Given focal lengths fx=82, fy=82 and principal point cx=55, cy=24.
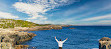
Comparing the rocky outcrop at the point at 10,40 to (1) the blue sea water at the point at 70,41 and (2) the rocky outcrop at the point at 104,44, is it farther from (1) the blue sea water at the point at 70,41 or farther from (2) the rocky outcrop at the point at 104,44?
(2) the rocky outcrop at the point at 104,44

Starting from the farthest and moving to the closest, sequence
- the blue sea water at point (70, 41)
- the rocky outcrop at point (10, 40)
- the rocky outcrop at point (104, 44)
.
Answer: the blue sea water at point (70, 41) < the rocky outcrop at point (10, 40) < the rocky outcrop at point (104, 44)

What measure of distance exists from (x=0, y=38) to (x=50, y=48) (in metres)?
16.0

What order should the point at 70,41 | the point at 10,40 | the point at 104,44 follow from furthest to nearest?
the point at 70,41 < the point at 10,40 < the point at 104,44

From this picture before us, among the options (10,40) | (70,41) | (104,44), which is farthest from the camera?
(70,41)

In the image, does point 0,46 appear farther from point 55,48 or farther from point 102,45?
point 102,45

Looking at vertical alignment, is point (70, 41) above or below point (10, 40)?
below

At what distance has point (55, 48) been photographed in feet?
92.5

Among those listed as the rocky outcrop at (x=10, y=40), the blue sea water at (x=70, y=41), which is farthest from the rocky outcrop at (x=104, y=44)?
the rocky outcrop at (x=10, y=40)

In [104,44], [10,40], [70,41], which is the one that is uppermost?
[104,44]

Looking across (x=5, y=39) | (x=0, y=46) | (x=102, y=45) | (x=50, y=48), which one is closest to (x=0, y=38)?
(x=5, y=39)

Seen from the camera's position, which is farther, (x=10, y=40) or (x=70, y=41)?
(x=70, y=41)

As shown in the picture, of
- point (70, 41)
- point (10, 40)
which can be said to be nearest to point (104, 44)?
point (70, 41)

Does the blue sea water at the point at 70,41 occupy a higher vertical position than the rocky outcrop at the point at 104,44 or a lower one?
lower

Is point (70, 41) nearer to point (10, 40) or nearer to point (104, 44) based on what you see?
point (104, 44)
